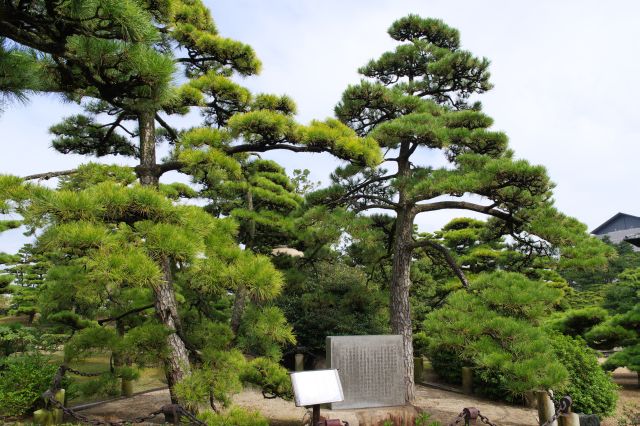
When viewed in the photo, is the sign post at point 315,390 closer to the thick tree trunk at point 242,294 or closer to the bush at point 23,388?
the bush at point 23,388

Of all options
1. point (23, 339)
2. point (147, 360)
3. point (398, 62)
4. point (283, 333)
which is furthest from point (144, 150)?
point (23, 339)

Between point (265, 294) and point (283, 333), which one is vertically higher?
point (265, 294)

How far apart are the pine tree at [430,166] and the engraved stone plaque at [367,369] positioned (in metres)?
1.11

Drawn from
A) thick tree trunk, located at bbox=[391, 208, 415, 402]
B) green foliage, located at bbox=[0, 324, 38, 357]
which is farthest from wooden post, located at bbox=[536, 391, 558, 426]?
green foliage, located at bbox=[0, 324, 38, 357]

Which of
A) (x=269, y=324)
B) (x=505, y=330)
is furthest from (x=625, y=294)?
(x=269, y=324)

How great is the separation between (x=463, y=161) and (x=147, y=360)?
5.14m

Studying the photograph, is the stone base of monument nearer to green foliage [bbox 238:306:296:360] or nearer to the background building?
green foliage [bbox 238:306:296:360]

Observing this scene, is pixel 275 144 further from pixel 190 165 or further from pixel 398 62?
pixel 398 62

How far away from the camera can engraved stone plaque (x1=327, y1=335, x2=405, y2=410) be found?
591 centimetres

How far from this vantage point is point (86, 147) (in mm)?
6012

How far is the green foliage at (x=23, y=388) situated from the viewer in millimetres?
5473

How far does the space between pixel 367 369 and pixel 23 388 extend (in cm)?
445

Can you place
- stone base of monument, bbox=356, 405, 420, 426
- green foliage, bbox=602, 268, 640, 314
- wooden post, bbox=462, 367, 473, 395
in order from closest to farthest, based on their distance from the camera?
stone base of monument, bbox=356, 405, 420, 426
wooden post, bbox=462, 367, 473, 395
green foliage, bbox=602, 268, 640, 314

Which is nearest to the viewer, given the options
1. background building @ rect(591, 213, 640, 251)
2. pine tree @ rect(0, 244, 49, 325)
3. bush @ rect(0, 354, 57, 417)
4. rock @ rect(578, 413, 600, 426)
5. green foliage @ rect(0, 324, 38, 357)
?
bush @ rect(0, 354, 57, 417)
